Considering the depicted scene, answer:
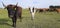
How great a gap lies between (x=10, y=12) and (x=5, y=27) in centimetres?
128

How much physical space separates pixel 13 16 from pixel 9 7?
747 millimetres

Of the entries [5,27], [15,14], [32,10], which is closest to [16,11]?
[15,14]

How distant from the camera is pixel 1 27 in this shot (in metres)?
14.0

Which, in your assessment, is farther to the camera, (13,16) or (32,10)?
(32,10)

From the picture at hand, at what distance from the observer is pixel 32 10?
828 inches

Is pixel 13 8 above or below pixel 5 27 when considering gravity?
above

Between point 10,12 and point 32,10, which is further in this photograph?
point 32,10

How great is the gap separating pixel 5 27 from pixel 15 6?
175 centimetres

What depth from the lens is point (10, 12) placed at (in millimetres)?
13469

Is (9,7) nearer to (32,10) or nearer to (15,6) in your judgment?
Answer: (15,6)

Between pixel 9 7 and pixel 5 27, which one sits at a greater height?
pixel 9 7

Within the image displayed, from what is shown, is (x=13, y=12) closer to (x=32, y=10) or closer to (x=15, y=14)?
(x=15, y=14)

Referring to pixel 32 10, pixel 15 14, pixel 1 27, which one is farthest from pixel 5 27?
pixel 32 10

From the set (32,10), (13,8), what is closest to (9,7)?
(13,8)
